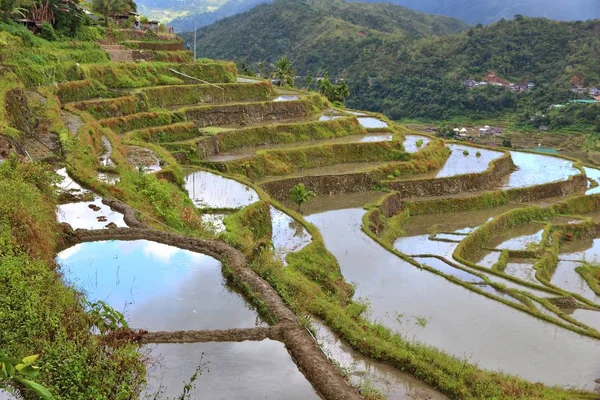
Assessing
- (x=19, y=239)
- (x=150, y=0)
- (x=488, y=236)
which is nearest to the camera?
(x=19, y=239)

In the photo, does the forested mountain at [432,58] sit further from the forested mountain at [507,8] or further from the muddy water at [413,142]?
the forested mountain at [507,8]

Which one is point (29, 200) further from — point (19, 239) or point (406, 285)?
point (406, 285)

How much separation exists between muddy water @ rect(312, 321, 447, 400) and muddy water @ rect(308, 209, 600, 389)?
2.58 meters

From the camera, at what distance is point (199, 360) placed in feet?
18.5

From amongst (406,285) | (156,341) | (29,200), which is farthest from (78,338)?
(406,285)

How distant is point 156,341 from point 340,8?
84.1m

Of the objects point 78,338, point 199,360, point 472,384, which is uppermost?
point 78,338

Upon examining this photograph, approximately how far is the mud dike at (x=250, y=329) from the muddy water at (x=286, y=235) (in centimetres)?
291

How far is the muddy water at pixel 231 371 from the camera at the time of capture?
202 inches

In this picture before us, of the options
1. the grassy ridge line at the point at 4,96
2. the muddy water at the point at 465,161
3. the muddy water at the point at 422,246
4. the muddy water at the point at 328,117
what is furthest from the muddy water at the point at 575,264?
the grassy ridge line at the point at 4,96

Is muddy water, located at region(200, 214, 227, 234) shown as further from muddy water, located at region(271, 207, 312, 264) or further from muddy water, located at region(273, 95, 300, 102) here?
muddy water, located at region(273, 95, 300, 102)

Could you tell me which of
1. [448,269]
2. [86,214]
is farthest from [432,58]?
[86,214]

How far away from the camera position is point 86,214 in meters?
9.12

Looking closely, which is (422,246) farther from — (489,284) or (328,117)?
(328,117)
